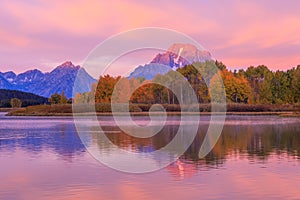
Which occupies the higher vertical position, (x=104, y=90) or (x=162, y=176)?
(x=104, y=90)

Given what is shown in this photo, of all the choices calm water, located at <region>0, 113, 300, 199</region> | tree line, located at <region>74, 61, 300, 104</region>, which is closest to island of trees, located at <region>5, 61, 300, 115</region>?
tree line, located at <region>74, 61, 300, 104</region>

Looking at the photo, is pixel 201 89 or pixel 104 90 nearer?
pixel 201 89

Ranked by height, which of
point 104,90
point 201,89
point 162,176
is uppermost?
point 104,90

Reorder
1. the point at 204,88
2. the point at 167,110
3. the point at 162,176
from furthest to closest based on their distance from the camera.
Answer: the point at 204,88, the point at 167,110, the point at 162,176

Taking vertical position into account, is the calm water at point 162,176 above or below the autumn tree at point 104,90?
below

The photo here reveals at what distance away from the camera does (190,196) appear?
18.0 metres

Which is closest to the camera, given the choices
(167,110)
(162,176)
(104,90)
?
(162,176)

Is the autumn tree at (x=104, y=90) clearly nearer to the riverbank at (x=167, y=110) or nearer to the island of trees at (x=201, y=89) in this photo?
the island of trees at (x=201, y=89)

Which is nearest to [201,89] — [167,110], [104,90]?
[167,110]

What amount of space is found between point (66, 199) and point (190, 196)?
15.5 ft

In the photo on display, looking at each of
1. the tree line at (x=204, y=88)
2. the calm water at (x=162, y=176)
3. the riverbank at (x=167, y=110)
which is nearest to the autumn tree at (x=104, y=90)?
the tree line at (x=204, y=88)

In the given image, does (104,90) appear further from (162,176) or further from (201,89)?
(162,176)

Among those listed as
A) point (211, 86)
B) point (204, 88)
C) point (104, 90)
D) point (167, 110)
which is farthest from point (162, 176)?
point (104, 90)

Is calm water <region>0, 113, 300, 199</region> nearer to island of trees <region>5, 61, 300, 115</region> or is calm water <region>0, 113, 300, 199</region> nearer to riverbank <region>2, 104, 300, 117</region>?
riverbank <region>2, 104, 300, 117</region>
